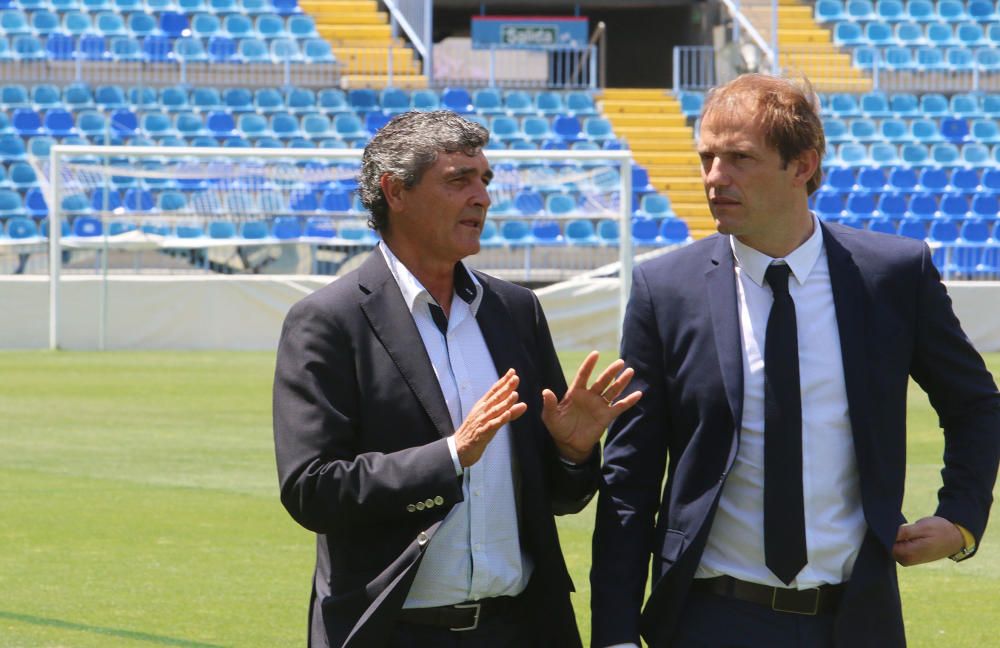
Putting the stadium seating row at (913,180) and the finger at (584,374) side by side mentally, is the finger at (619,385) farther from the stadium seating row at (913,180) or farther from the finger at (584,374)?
the stadium seating row at (913,180)

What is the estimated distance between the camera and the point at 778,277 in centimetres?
315

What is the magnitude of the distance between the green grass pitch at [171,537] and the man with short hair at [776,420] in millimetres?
3043

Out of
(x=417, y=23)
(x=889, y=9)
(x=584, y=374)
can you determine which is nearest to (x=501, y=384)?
(x=584, y=374)

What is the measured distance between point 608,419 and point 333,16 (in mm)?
26740

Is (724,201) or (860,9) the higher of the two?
(860,9)

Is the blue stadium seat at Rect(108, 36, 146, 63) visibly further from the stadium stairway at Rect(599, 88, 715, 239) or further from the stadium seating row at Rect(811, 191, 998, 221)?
the stadium seating row at Rect(811, 191, 998, 221)

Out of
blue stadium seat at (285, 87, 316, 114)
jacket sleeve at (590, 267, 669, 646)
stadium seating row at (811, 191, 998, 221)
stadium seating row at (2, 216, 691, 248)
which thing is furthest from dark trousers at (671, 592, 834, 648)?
blue stadium seat at (285, 87, 316, 114)

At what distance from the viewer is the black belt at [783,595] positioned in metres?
3.06

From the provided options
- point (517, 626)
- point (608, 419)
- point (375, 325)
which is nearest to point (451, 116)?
point (375, 325)

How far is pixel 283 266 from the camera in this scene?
2045 centimetres

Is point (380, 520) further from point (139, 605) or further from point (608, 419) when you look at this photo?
point (139, 605)

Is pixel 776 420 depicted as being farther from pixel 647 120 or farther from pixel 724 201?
pixel 647 120

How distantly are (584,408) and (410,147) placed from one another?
0.65 metres

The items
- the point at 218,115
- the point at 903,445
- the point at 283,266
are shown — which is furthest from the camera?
the point at 218,115
